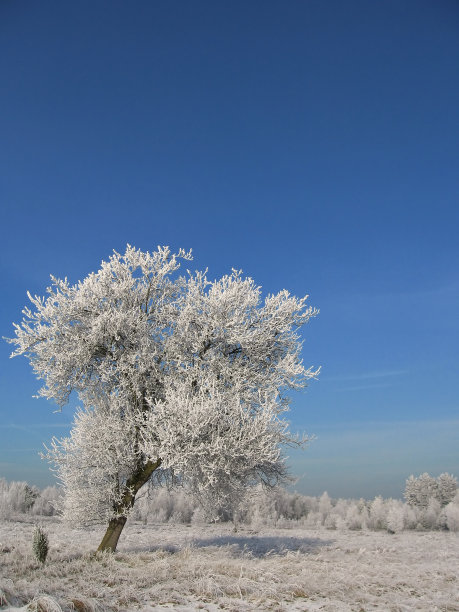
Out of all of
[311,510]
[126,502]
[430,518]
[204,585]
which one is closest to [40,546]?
[126,502]

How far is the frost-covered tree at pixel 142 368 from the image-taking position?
1608cm

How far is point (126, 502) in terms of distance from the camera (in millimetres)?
16688

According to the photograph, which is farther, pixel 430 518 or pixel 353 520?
pixel 353 520

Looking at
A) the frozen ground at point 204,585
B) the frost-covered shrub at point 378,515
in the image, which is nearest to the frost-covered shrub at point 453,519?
the frost-covered shrub at point 378,515

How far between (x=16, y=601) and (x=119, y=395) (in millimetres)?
8864

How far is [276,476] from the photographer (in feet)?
56.1

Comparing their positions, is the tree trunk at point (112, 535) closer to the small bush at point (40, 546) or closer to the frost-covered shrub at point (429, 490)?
the small bush at point (40, 546)

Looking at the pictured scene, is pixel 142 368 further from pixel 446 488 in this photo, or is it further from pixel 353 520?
pixel 446 488

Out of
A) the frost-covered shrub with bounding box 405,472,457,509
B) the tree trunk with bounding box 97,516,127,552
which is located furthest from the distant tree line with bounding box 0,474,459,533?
the tree trunk with bounding box 97,516,127,552

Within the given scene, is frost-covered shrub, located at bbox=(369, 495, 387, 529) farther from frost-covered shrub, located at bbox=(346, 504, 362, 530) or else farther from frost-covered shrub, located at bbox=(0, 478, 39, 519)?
frost-covered shrub, located at bbox=(0, 478, 39, 519)

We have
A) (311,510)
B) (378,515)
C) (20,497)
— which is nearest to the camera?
(20,497)

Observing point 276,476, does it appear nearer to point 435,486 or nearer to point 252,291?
point 252,291

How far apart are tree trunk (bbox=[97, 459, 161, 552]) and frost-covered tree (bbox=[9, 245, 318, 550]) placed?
0.04m

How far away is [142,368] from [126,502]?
17.3 ft
